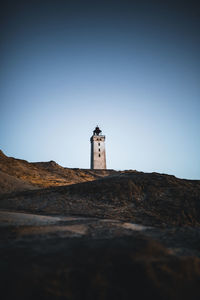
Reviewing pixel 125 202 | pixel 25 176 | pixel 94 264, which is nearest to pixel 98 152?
pixel 25 176

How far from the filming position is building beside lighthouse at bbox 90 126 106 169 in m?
32.7

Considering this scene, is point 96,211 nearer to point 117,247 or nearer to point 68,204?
point 68,204

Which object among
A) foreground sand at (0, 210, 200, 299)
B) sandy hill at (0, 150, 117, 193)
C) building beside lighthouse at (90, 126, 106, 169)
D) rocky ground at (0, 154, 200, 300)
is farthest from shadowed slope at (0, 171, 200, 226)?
building beside lighthouse at (90, 126, 106, 169)

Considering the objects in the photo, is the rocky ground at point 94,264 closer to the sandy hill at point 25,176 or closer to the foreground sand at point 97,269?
the foreground sand at point 97,269

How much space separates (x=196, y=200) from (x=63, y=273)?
509 cm

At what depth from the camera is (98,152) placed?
33719mm

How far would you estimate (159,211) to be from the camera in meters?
4.54

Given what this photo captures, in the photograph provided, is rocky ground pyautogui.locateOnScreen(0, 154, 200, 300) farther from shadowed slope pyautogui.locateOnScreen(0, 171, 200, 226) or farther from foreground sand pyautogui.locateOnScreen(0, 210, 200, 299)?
shadowed slope pyautogui.locateOnScreen(0, 171, 200, 226)

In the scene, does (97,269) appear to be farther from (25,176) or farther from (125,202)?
(25,176)

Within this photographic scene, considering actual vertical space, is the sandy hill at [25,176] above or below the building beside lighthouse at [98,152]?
below

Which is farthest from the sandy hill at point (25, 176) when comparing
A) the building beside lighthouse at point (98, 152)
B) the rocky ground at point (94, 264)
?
the rocky ground at point (94, 264)

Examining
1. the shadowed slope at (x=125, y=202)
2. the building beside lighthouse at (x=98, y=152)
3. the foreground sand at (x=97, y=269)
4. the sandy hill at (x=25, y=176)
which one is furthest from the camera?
the building beside lighthouse at (x=98, y=152)

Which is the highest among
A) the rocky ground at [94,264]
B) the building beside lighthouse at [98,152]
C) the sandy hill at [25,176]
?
the building beside lighthouse at [98,152]

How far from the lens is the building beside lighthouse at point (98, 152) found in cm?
3269
